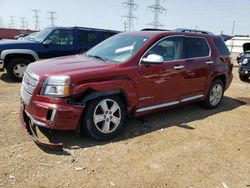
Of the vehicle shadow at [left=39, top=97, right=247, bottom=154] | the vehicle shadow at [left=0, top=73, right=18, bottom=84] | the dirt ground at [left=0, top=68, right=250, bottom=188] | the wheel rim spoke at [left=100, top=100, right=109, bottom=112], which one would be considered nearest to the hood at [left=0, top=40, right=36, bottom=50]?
the vehicle shadow at [left=0, top=73, right=18, bottom=84]

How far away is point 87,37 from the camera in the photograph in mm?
9312

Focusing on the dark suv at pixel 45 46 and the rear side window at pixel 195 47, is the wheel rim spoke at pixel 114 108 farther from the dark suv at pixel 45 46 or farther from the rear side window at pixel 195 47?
the dark suv at pixel 45 46

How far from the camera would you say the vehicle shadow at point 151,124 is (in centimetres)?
422

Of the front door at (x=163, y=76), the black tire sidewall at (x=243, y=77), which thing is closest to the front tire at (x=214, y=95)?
the front door at (x=163, y=76)

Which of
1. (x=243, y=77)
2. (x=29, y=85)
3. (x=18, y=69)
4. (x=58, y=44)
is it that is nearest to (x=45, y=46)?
(x=58, y=44)

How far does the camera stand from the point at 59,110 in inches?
149

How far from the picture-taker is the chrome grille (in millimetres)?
4009

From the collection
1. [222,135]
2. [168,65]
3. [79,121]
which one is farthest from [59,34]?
[222,135]

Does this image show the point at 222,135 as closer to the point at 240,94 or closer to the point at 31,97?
the point at 31,97

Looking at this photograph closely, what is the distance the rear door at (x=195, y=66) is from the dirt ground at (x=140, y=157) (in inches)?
27.7

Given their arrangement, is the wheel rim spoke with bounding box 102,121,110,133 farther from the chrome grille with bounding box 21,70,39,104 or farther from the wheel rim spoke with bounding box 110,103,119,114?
the chrome grille with bounding box 21,70,39,104

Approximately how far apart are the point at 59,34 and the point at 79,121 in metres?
5.66

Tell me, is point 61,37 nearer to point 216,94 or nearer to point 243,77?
point 216,94

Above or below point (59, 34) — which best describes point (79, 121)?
below
